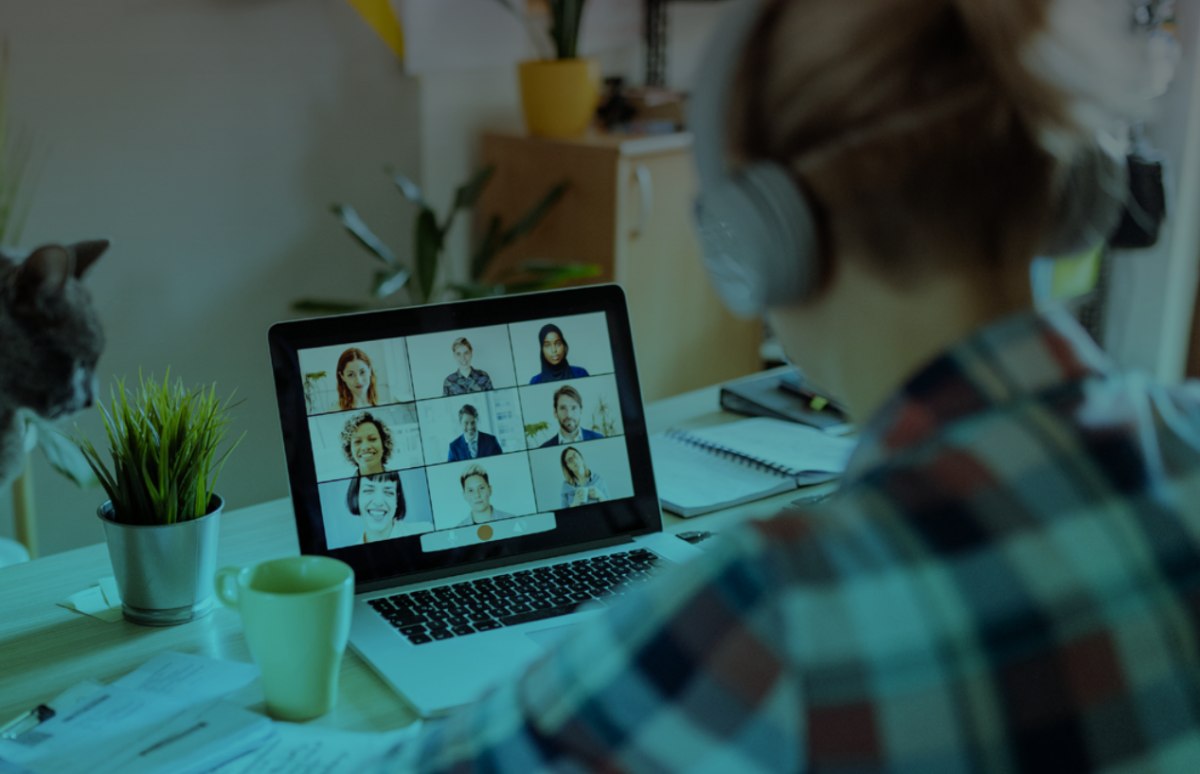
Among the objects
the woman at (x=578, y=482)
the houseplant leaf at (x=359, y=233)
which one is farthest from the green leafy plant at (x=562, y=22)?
the woman at (x=578, y=482)

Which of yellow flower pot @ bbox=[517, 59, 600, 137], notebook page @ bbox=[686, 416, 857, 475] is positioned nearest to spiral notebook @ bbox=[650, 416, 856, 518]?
notebook page @ bbox=[686, 416, 857, 475]

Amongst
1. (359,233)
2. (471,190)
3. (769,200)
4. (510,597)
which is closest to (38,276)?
(359,233)

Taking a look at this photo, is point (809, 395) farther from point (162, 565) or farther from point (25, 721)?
point (25, 721)

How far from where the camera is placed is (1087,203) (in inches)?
27.7

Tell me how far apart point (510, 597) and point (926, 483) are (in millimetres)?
716

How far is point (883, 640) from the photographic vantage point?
0.55 meters

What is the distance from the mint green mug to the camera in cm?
99

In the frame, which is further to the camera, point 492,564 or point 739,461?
point 739,461

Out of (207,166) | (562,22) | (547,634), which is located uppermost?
(562,22)

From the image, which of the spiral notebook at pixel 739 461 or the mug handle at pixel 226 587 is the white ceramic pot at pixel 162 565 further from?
the spiral notebook at pixel 739 461

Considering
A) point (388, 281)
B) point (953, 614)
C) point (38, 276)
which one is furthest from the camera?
point (388, 281)

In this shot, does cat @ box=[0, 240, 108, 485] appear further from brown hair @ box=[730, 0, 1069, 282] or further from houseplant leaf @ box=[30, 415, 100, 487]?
brown hair @ box=[730, 0, 1069, 282]

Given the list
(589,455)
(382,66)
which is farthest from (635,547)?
(382,66)

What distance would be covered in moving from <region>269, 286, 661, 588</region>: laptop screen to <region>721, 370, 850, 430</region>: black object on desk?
1.51 feet
